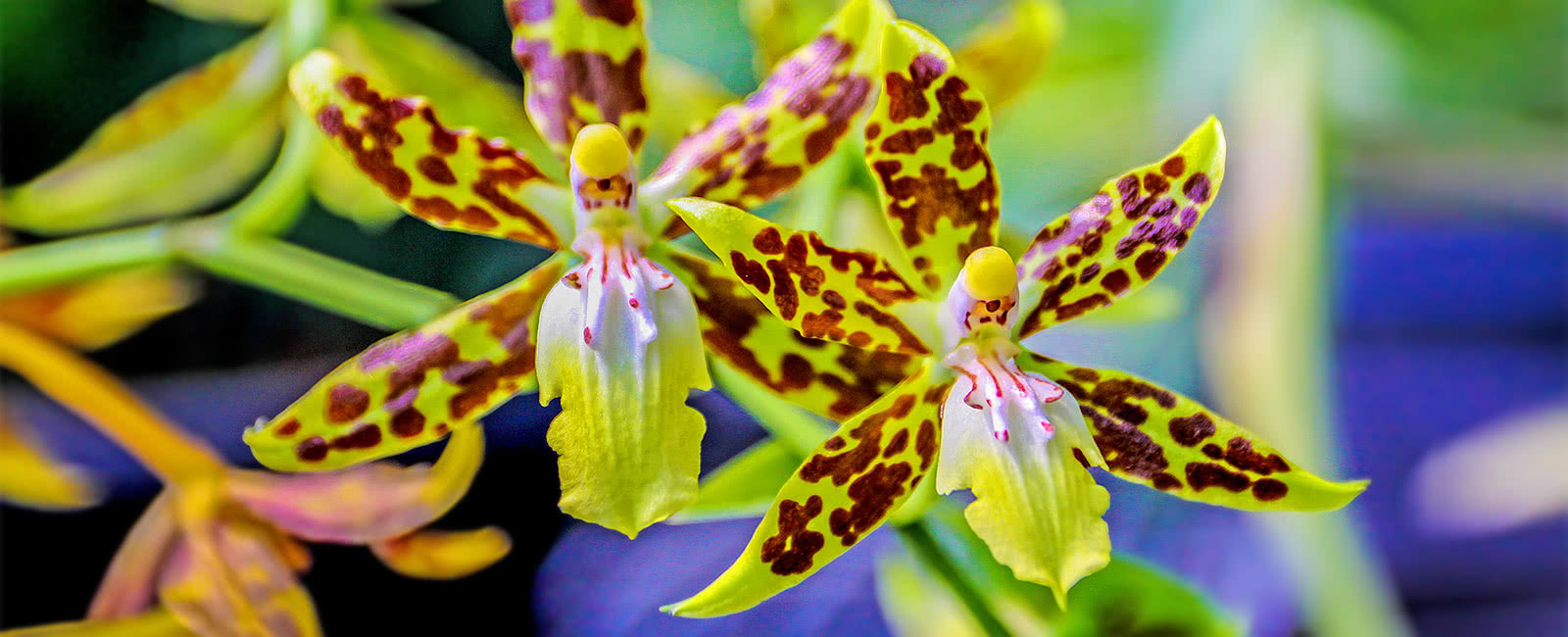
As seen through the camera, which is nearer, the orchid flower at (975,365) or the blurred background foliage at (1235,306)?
the orchid flower at (975,365)

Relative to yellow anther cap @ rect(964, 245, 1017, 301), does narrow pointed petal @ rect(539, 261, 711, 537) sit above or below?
Answer: below

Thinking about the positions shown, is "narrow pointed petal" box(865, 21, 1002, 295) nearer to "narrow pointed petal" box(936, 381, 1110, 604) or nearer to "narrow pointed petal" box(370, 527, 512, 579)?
"narrow pointed petal" box(936, 381, 1110, 604)

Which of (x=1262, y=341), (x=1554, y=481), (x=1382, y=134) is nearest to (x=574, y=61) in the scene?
(x=1262, y=341)

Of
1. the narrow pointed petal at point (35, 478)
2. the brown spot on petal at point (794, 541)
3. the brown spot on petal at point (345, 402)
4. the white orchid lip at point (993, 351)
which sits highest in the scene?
the white orchid lip at point (993, 351)

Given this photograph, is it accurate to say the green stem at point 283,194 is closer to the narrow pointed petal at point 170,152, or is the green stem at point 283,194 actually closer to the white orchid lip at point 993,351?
the narrow pointed petal at point 170,152

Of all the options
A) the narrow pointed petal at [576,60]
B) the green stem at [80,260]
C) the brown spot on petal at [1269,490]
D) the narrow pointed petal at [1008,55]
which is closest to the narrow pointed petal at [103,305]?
the green stem at [80,260]

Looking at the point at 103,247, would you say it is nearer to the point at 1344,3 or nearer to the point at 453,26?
the point at 453,26

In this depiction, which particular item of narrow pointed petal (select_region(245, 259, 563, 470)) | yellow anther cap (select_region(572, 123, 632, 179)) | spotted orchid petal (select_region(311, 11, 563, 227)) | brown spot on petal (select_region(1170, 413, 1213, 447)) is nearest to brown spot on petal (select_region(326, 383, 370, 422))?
narrow pointed petal (select_region(245, 259, 563, 470))
